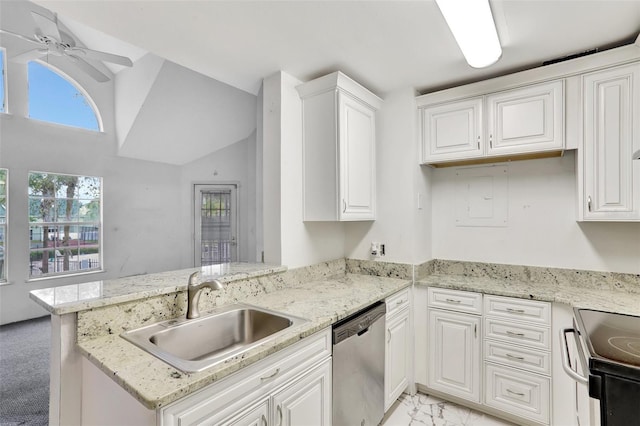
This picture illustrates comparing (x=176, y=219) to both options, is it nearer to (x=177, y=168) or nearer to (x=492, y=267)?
(x=177, y=168)

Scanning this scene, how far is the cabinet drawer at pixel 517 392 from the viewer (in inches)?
77.5

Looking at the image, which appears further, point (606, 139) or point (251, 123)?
point (251, 123)

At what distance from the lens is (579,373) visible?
1.64 meters

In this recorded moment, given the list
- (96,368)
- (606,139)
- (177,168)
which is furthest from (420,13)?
(177,168)

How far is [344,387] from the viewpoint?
5.52 feet

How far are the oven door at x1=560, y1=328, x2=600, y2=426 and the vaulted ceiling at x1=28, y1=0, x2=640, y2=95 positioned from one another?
5.37 ft

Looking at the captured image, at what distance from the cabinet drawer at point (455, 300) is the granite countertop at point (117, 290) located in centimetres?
126

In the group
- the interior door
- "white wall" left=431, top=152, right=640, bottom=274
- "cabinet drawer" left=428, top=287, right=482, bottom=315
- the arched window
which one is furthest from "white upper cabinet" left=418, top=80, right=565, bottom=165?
the arched window

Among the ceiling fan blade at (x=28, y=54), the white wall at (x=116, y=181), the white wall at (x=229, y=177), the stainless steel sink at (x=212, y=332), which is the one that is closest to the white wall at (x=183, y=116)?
the white wall at (x=116, y=181)

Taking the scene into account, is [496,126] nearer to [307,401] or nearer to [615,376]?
[615,376]

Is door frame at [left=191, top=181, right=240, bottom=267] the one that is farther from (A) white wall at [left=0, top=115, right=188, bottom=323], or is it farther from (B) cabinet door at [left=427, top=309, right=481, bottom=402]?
(B) cabinet door at [left=427, top=309, right=481, bottom=402]

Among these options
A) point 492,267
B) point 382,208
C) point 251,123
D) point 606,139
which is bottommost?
point 492,267

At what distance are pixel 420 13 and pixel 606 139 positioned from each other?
1.42 m

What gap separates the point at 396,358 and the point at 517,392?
78 cm
